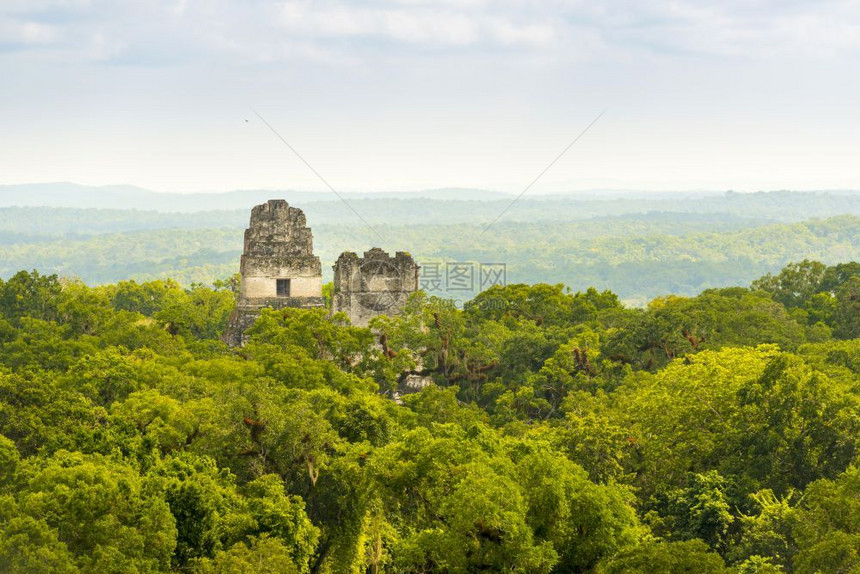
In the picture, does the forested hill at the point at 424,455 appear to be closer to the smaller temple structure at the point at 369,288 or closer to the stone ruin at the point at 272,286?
the smaller temple structure at the point at 369,288

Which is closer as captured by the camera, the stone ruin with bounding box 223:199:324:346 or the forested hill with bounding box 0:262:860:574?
the forested hill with bounding box 0:262:860:574

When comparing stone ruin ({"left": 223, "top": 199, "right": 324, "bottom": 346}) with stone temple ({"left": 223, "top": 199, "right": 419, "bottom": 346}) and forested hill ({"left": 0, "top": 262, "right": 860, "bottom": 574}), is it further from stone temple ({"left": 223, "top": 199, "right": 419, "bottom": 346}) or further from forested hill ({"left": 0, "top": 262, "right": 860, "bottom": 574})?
forested hill ({"left": 0, "top": 262, "right": 860, "bottom": 574})

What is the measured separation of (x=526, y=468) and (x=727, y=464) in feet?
23.3

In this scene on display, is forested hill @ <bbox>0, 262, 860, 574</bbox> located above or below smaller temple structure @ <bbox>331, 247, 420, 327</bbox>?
below

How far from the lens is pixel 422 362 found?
44.2m

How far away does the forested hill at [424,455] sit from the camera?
22.0 metres

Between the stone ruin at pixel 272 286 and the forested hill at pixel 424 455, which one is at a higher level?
the stone ruin at pixel 272 286

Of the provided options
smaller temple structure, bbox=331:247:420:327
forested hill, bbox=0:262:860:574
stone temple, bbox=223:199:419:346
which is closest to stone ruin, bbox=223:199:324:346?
stone temple, bbox=223:199:419:346

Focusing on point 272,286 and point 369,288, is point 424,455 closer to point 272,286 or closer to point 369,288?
point 369,288

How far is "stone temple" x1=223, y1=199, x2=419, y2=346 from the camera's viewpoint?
1825 inches

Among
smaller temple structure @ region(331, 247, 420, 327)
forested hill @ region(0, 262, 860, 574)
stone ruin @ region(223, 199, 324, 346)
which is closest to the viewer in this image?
forested hill @ region(0, 262, 860, 574)

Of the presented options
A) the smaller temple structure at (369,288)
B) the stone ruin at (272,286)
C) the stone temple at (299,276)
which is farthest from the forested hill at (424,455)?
the stone ruin at (272,286)

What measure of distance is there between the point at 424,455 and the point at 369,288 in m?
22.8

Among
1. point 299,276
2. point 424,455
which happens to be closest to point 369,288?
point 299,276
